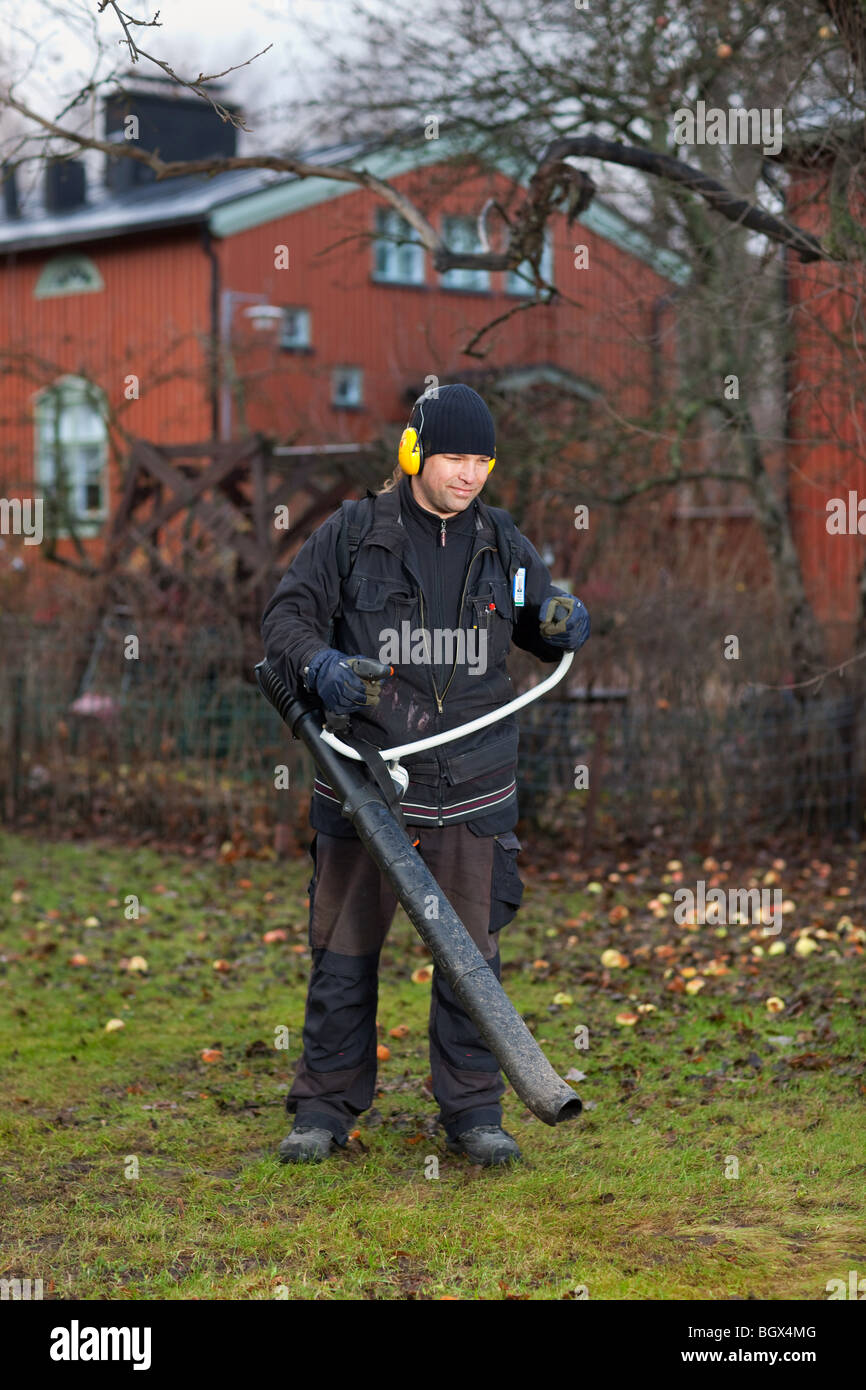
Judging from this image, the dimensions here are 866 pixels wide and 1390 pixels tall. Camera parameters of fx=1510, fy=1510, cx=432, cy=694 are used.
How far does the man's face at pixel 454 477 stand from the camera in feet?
→ 13.9

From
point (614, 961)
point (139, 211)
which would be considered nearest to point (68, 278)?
point (139, 211)

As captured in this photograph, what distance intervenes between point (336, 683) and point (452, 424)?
0.81m

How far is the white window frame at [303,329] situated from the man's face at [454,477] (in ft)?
59.4

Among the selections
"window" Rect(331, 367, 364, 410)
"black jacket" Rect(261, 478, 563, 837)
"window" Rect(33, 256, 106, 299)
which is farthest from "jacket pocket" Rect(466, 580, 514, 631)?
"window" Rect(33, 256, 106, 299)

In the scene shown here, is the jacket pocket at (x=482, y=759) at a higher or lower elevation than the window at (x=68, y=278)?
lower

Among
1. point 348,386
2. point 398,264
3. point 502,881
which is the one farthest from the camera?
point 398,264

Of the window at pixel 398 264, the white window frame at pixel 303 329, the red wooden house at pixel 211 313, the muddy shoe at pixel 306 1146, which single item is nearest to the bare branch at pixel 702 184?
the muddy shoe at pixel 306 1146

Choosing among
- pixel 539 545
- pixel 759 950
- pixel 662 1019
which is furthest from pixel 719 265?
pixel 662 1019

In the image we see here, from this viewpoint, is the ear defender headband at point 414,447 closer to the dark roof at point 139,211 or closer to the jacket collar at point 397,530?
the jacket collar at point 397,530

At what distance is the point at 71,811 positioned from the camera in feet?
35.4

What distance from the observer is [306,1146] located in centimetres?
441

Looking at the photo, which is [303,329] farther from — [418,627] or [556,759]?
[418,627]

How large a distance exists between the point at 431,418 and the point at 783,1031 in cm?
305
